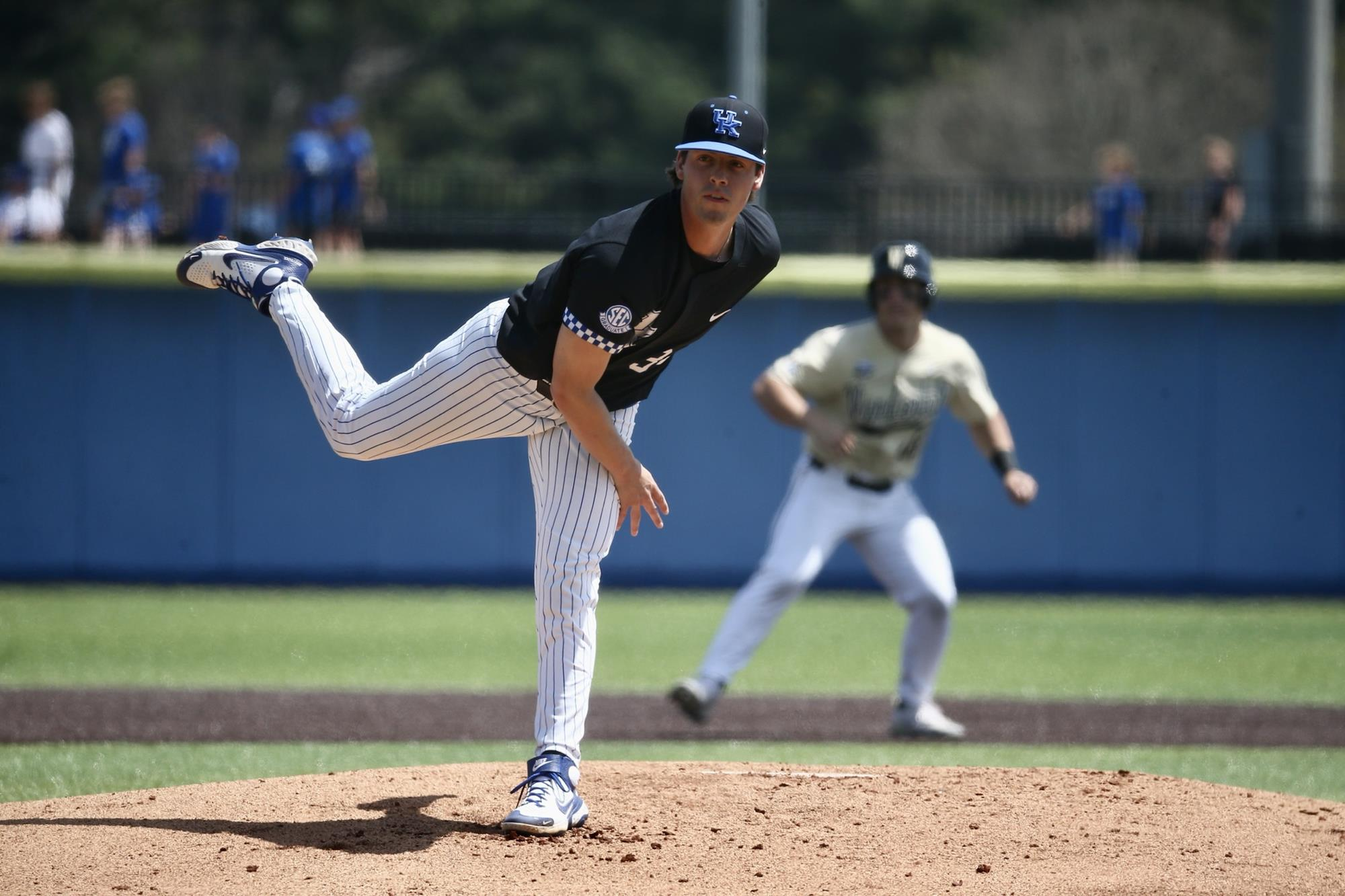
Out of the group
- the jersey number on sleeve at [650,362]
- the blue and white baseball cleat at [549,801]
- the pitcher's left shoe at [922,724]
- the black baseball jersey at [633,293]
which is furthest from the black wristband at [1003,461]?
the blue and white baseball cleat at [549,801]

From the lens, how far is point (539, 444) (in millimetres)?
5008

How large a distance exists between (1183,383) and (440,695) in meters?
7.46

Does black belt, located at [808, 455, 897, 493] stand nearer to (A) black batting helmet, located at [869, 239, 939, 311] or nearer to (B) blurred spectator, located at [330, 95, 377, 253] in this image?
(A) black batting helmet, located at [869, 239, 939, 311]

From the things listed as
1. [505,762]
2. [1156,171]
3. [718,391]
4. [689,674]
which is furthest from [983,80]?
[505,762]

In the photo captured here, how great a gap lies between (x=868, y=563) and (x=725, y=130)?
3518mm

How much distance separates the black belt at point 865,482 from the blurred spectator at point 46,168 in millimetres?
9496

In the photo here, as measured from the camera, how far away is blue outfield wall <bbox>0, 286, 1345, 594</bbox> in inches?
526

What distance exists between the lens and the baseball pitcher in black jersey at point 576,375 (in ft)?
14.7

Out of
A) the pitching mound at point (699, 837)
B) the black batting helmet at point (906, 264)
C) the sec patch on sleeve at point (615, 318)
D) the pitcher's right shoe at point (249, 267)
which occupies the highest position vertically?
the black batting helmet at point (906, 264)

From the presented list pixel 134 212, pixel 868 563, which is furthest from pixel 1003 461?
pixel 134 212

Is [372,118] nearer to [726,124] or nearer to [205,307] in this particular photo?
[205,307]

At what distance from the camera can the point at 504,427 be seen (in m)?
5.04

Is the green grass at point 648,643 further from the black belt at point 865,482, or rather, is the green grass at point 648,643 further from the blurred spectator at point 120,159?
the blurred spectator at point 120,159

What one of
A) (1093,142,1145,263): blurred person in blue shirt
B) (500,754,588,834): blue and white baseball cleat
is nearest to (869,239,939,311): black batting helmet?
(500,754,588,834): blue and white baseball cleat
